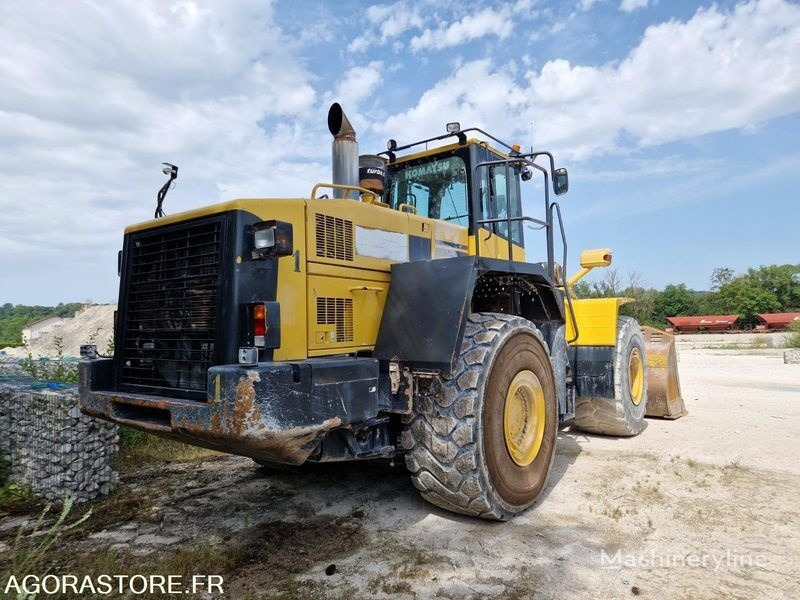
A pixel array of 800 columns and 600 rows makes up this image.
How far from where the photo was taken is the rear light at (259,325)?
10.1 feet

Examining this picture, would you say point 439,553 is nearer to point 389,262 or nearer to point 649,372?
point 389,262

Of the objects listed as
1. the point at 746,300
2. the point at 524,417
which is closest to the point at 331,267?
the point at 524,417

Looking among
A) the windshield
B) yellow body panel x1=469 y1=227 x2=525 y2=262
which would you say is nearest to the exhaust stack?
the windshield

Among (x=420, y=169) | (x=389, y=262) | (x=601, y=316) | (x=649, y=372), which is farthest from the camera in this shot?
(x=649, y=372)

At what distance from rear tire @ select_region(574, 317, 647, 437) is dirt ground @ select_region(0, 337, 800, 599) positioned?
58cm

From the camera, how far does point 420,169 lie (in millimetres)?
5512

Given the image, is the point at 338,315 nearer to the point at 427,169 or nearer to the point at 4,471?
the point at 427,169

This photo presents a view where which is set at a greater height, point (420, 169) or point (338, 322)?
point (420, 169)

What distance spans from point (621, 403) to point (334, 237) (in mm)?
4352

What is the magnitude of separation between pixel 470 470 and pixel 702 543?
5.05 ft

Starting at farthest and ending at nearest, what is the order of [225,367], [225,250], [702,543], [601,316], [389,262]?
[601,316] < [389,262] < [702,543] < [225,250] < [225,367]

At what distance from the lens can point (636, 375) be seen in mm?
7246

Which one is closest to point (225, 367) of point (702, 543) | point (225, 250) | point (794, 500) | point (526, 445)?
point (225, 250)

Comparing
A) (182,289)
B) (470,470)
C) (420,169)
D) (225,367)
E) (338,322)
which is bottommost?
(470,470)
